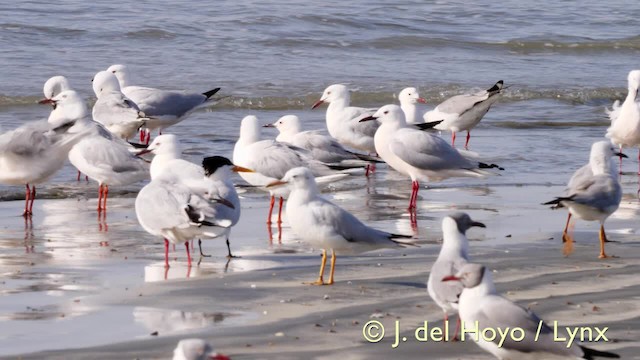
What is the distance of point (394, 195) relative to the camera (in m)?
11.4

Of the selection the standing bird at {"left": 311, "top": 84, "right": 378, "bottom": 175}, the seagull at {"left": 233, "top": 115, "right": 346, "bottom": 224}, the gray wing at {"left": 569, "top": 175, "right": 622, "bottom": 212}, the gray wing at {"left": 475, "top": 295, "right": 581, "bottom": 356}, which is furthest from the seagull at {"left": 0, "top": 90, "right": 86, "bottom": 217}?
the gray wing at {"left": 475, "top": 295, "right": 581, "bottom": 356}

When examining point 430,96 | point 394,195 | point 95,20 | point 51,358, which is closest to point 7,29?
point 95,20

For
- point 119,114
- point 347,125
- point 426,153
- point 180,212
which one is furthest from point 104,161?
point 347,125

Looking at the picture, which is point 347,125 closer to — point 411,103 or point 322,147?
point 411,103

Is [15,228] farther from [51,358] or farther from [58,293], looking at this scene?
[51,358]

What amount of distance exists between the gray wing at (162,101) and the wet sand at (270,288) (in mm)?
3921

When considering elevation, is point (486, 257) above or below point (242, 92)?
above

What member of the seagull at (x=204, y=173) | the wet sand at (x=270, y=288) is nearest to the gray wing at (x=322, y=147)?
the wet sand at (x=270, y=288)

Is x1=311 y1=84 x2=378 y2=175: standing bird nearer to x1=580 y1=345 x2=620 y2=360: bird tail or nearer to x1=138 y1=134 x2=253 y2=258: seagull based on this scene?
x1=138 y1=134 x2=253 y2=258: seagull

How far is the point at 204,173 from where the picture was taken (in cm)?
871

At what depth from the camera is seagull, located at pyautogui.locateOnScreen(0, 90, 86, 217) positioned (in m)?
9.97

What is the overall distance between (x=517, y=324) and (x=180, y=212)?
2.98 m

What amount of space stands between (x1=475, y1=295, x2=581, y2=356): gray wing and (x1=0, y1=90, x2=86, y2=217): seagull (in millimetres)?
5126

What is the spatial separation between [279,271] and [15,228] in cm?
268
